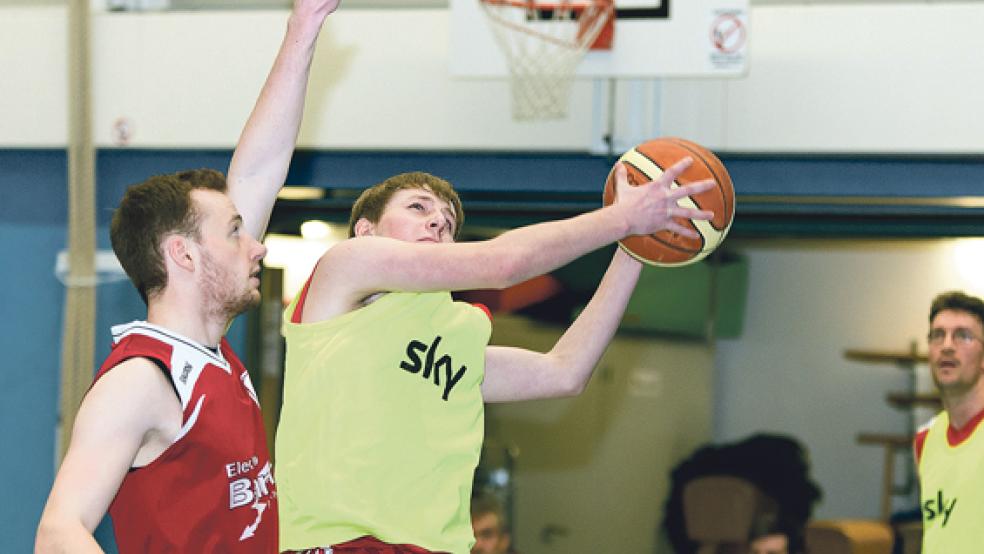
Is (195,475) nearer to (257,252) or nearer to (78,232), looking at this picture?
(257,252)

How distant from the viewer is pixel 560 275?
5.96 m

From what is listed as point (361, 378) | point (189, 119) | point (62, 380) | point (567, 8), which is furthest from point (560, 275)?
point (361, 378)

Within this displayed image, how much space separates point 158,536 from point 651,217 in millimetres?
1241

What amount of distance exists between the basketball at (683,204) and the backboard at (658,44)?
62.5 inches

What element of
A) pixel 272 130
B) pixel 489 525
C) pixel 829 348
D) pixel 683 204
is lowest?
pixel 489 525

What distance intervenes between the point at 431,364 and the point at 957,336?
103 inches

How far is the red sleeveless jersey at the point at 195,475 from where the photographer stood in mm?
2691

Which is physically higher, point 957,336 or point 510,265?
point 510,265

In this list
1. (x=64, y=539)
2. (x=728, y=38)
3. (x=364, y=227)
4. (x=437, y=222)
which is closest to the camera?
(x=64, y=539)

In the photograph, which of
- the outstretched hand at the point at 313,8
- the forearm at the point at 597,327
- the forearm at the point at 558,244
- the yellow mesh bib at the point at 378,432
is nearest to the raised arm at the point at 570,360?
the forearm at the point at 597,327

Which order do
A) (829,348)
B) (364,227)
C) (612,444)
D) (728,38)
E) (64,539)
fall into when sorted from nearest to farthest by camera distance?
(64,539)
(364,227)
(728,38)
(829,348)
(612,444)

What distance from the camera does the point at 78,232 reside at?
5.91 meters

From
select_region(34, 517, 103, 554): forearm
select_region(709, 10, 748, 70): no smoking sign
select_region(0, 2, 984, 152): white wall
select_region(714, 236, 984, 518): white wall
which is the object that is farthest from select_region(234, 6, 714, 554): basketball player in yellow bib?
select_region(714, 236, 984, 518): white wall

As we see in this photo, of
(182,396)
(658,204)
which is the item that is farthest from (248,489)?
(658,204)
